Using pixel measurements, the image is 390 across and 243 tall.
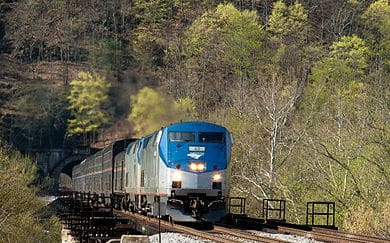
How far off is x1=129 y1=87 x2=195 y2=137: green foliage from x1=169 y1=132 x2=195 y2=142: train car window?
17494 mm

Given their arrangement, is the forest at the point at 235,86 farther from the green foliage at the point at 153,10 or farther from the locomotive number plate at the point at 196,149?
the locomotive number plate at the point at 196,149

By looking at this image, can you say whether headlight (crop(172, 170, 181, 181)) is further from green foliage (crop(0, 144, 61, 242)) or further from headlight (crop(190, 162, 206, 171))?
green foliage (crop(0, 144, 61, 242))

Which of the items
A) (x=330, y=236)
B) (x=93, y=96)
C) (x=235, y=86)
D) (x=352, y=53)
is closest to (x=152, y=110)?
(x=93, y=96)

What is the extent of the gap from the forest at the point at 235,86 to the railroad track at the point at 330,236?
14.9ft

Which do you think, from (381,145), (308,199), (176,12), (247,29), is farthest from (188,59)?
(381,145)

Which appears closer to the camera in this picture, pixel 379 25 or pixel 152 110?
pixel 152 110

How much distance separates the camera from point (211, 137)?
28531 mm

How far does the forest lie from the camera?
3816cm

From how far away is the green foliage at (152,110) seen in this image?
4672 cm

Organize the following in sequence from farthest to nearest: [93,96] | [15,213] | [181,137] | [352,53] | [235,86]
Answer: [352,53]
[235,86]
[93,96]
[15,213]
[181,137]

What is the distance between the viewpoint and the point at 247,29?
104625 mm

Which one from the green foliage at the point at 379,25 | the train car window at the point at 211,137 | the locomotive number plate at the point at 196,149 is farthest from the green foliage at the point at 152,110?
the green foliage at the point at 379,25

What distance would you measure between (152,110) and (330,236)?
25.2m

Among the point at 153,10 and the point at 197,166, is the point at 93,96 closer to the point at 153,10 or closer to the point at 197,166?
the point at 197,166
